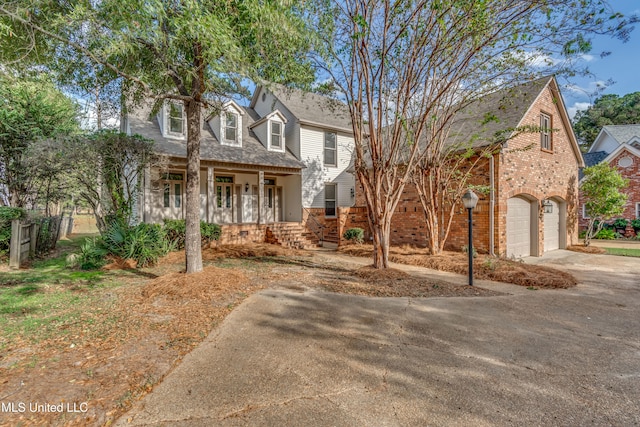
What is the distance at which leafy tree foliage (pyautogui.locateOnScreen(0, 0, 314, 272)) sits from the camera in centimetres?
439

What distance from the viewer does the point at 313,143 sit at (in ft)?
54.0

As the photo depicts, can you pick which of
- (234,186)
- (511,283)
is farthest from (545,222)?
(234,186)

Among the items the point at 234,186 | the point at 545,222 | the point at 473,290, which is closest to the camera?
the point at 473,290

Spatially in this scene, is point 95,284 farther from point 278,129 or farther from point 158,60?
point 278,129

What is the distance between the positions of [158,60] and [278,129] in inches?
413

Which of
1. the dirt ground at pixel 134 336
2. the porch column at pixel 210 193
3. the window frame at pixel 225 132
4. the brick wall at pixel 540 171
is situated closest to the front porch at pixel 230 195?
the porch column at pixel 210 193

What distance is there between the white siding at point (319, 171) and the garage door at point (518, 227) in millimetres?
7721

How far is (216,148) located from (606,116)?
144 ft

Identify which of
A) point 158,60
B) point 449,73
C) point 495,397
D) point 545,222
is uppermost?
point 449,73

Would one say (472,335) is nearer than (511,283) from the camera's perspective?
Yes

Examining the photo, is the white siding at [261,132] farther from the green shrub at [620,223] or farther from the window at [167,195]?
the green shrub at [620,223]

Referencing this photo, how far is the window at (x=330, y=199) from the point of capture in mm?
16812

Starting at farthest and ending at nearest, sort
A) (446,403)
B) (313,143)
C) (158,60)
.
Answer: (313,143) → (158,60) → (446,403)

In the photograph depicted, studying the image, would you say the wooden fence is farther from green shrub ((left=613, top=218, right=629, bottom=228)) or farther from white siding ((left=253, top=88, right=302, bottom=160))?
green shrub ((left=613, top=218, right=629, bottom=228))
